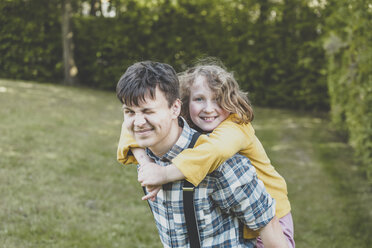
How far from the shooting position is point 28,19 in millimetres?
11383

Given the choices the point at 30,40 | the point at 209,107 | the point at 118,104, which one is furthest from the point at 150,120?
the point at 30,40

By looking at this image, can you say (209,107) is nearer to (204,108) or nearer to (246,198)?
(204,108)

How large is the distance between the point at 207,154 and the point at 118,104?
364 inches

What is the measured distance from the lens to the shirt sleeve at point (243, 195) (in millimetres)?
1822

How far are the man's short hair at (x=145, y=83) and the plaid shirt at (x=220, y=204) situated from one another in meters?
0.22

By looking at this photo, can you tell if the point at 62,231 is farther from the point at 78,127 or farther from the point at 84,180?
the point at 78,127

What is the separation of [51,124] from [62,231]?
372cm

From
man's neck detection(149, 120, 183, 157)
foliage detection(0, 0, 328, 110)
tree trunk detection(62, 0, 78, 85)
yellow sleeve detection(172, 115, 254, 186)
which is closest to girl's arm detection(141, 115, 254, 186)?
yellow sleeve detection(172, 115, 254, 186)

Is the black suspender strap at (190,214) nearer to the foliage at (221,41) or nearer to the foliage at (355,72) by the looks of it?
the foliage at (355,72)

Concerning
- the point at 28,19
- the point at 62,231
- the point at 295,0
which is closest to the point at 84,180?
the point at 62,231

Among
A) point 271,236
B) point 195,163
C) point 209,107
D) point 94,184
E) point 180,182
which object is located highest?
point 209,107

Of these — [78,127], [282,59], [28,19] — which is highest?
[28,19]

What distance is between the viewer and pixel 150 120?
70.6 inches

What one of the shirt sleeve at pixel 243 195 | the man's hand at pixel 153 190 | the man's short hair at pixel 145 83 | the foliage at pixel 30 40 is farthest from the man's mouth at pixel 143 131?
the foliage at pixel 30 40
